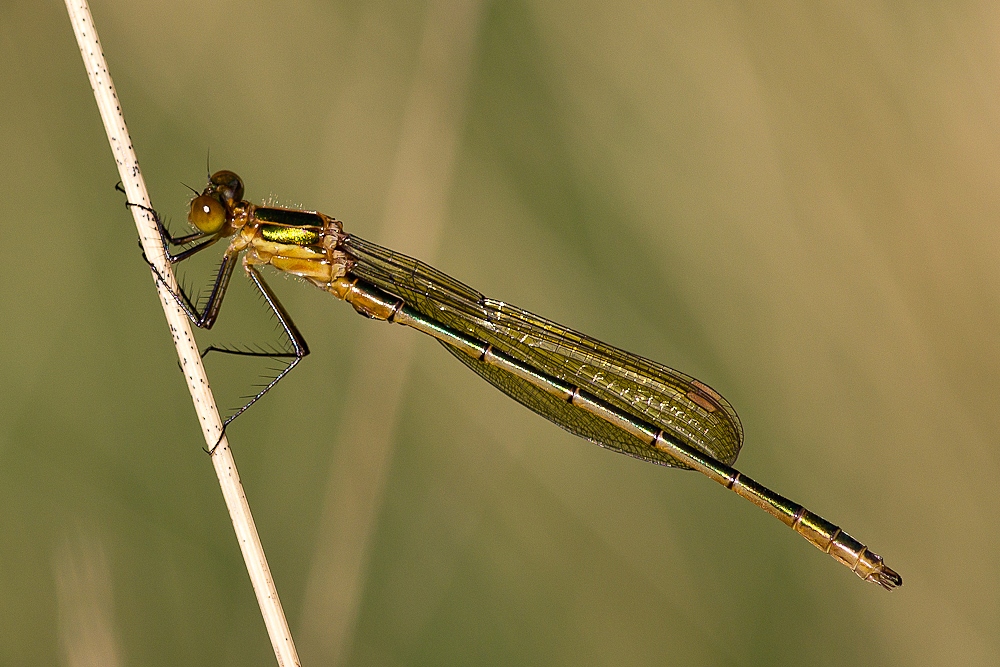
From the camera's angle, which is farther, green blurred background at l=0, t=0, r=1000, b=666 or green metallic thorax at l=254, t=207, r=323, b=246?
green metallic thorax at l=254, t=207, r=323, b=246

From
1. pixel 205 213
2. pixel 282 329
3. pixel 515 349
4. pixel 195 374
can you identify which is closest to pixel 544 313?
pixel 515 349

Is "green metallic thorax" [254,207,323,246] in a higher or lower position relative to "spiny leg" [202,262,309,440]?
higher

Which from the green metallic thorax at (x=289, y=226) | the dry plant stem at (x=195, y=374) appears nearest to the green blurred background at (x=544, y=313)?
the green metallic thorax at (x=289, y=226)

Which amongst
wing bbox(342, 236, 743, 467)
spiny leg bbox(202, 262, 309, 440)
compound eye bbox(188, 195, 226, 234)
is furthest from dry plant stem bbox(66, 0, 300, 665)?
wing bbox(342, 236, 743, 467)

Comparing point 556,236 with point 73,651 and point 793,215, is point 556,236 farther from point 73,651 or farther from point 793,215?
point 73,651

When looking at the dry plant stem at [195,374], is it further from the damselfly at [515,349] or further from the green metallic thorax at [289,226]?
the green metallic thorax at [289,226]

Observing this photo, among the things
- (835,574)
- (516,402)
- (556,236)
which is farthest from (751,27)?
(835,574)

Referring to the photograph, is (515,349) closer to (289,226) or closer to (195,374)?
(289,226)

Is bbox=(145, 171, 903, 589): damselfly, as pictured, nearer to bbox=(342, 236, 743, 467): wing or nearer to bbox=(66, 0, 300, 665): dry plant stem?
bbox=(342, 236, 743, 467): wing
